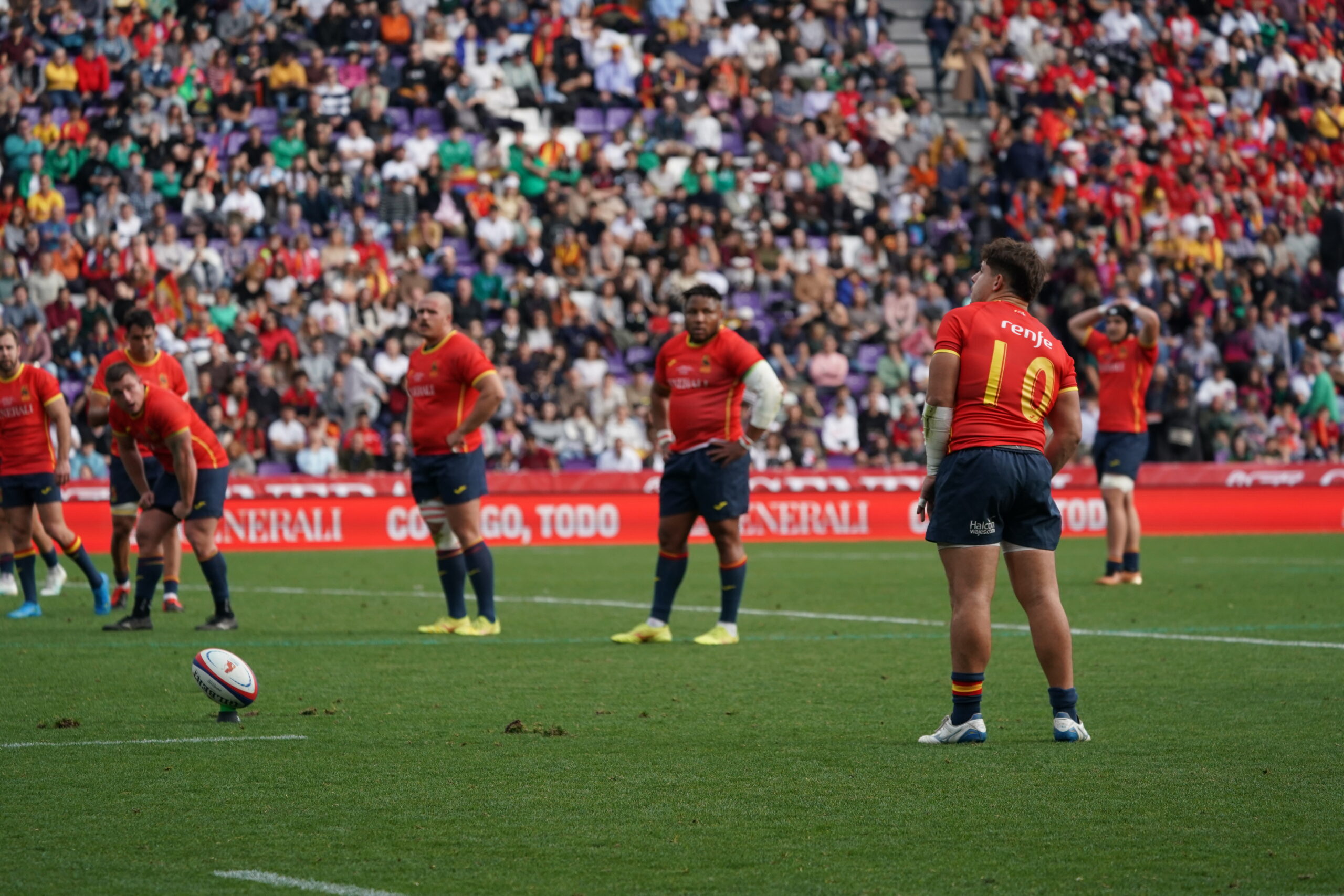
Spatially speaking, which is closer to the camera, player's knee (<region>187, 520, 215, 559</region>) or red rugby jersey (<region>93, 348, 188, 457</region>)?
player's knee (<region>187, 520, 215, 559</region>)

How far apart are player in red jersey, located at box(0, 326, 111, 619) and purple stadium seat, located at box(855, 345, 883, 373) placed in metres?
14.2

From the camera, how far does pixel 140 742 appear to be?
724cm

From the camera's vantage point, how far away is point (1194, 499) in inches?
941

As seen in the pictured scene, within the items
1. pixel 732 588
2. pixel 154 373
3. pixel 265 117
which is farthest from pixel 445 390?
pixel 265 117

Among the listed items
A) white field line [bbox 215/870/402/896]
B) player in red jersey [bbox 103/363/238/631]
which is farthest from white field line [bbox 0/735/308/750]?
player in red jersey [bbox 103/363/238/631]

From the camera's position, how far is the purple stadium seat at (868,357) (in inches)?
1019

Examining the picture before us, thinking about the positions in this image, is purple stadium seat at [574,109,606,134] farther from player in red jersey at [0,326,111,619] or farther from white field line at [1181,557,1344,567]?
player in red jersey at [0,326,111,619]

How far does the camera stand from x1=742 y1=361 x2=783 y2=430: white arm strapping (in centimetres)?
1112

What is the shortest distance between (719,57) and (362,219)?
741cm

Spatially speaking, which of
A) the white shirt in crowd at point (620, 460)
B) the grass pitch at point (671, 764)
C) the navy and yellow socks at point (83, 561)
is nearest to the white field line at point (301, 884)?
the grass pitch at point (671, 764)

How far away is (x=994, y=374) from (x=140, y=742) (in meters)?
3.78

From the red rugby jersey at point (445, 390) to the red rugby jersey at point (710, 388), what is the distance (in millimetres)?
1351

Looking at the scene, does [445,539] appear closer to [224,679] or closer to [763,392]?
[763,392]

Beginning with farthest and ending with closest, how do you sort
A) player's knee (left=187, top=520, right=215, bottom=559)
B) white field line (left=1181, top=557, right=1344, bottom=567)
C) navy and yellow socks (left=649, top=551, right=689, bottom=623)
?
→ white field line (left=1181, top=557, right=1344, bottom=567) < player's knee (left=187, top=520, right=215, bottom=559) < navy and yellow socks (left=649, top=551, right=689, bottom=623)
